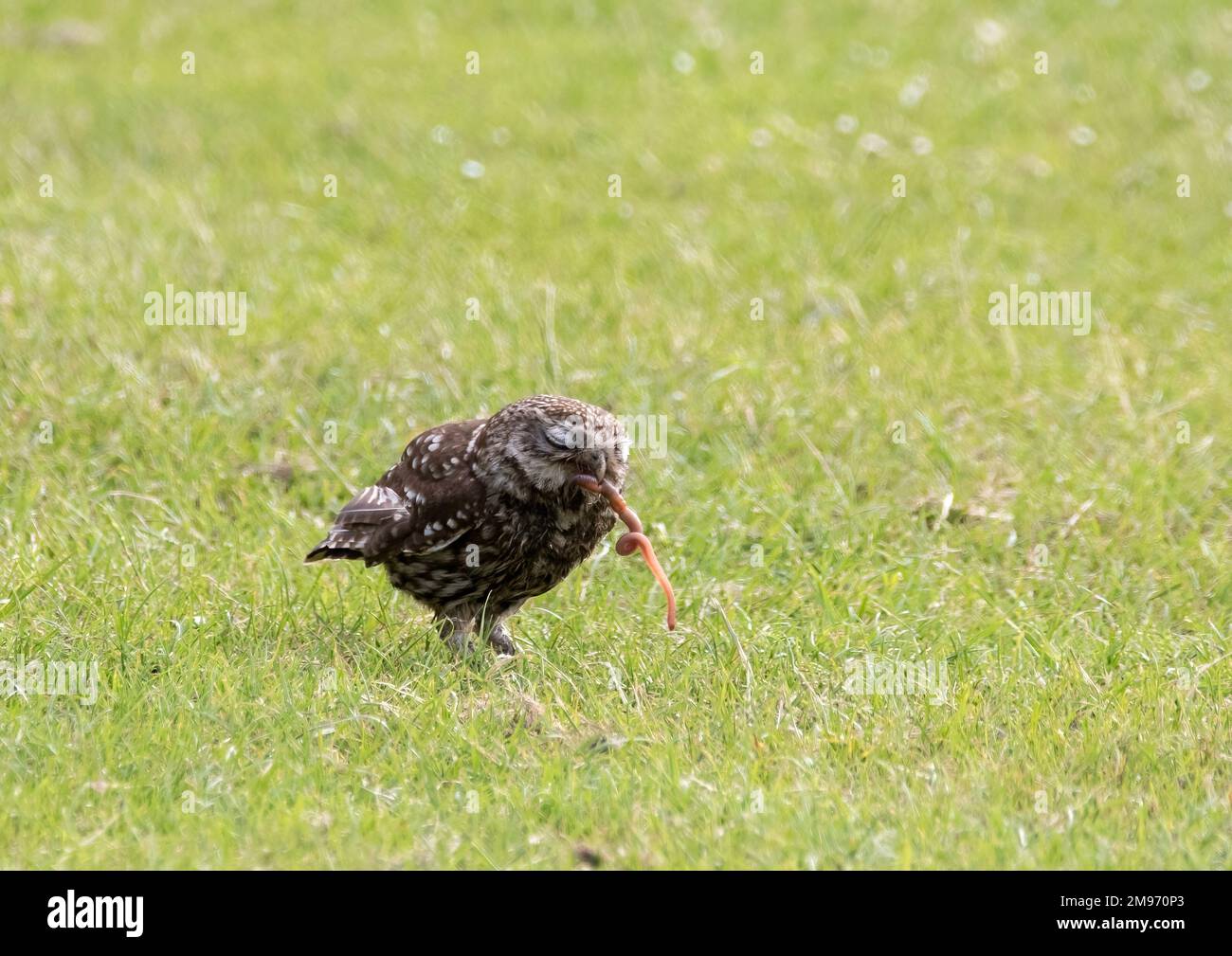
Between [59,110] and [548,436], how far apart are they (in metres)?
7.35

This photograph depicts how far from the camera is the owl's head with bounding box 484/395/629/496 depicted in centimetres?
564

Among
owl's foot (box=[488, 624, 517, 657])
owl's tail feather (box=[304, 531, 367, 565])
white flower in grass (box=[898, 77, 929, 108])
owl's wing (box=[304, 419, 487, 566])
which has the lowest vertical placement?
owl's foot (box=[488, 624, 517, 657])

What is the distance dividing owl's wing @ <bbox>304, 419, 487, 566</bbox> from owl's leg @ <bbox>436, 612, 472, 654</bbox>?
320mm

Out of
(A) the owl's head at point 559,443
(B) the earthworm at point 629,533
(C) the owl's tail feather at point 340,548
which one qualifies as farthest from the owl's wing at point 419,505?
(B) the earthworm at point 629,533

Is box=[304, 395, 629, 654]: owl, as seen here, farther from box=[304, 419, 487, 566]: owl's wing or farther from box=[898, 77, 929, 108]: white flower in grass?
box=[898, 77, 929, 108]: white flower in grass

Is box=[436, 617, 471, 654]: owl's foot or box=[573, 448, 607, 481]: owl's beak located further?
box=[436, 617, 471, 654]: owl's foot

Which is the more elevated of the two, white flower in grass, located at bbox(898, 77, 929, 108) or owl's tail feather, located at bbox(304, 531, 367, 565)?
white flower in grass, located at bbox(898, 77, 929, 108)

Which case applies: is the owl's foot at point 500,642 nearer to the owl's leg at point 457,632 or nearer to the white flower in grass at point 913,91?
the owl's leg at point 457,632

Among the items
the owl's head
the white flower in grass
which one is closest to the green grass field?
the white flower in grass

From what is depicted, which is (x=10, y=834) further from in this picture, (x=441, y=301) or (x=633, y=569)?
(x=441, y=301)

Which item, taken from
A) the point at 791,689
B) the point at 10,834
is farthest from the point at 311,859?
the point at 791,689

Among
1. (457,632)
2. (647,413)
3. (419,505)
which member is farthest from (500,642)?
(647,413)

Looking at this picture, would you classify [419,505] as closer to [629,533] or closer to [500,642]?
[500,642]

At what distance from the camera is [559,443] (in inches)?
223
